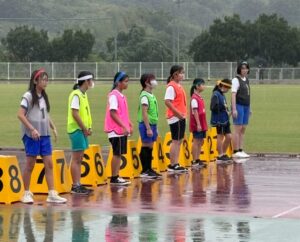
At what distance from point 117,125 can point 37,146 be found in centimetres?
210

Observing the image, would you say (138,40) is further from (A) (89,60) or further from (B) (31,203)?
(B) (31,203)

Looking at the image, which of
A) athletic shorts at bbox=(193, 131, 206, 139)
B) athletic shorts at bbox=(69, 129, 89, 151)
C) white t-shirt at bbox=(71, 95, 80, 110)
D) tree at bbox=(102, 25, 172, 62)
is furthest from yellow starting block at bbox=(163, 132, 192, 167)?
tree at bbox=(102, 25, 172, 62)

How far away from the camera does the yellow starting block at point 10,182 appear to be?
38.9ft

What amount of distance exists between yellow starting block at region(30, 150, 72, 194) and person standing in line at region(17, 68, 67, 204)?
737mm

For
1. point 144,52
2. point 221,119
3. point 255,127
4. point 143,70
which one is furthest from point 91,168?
point 144,52

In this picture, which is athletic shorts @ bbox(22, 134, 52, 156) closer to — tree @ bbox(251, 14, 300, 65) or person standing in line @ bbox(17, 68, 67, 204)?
person standing in line @ bbox(17, 68, 67, 204)

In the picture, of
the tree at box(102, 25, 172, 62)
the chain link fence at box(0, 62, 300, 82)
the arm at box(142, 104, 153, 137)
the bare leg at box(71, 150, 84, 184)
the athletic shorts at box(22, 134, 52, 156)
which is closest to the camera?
the athletic shorts at box(22, 134, 52, 156)

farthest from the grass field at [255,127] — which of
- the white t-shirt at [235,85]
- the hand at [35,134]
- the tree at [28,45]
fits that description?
the tree at [28,45]

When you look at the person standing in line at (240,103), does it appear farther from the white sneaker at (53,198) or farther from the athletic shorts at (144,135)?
the white sneaker at (53,198)

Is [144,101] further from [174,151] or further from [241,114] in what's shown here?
[241,114]

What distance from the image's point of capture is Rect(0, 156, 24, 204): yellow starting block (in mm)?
11852

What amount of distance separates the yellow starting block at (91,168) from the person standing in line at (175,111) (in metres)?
2.06

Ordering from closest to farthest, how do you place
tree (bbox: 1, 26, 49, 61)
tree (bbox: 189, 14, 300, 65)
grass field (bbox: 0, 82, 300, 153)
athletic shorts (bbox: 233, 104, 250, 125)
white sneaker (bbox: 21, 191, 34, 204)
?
white sneaker (bbox: 21, 191, 34, 204)
athletic shorts (bbox: 233, 104, 250, 125)
grass field (bbox: 0, 82, 300, 153)
tree (bbox: 189, 14, 300, 65)
tree (bbox: 1, 26, 49, 61)

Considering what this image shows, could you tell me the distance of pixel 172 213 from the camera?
11.1 meters
